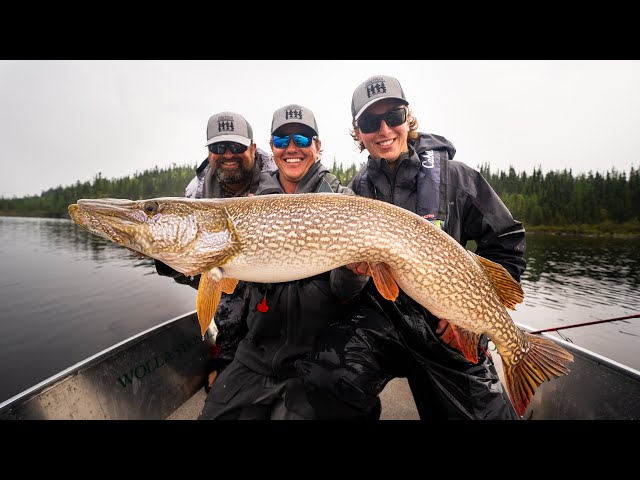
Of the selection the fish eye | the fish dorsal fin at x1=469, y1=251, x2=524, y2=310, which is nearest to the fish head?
the fish eye

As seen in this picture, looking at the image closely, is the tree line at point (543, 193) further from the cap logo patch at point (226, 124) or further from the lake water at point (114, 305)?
the cap logo patch at point (226, 124)

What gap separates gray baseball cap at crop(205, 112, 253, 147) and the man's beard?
301 mm

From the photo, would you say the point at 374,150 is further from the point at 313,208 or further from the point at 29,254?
the point at 29,254

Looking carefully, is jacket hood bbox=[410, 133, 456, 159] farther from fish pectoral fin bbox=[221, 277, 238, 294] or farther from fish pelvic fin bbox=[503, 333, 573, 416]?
fish pectoral fin bbox=[221, 277, 238, 294]

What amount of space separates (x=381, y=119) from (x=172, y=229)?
1.83 meters

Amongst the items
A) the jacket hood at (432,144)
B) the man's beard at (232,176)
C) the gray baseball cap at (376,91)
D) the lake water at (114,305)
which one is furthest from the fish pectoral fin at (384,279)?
the lake water at (114,305)

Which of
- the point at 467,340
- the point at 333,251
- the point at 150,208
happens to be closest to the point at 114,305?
the point at 150,208

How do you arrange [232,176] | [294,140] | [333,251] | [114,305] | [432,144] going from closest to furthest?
1. [333,251]
2. [432,144]
3. [294,140]
4. [232,176]
5. [114,305]

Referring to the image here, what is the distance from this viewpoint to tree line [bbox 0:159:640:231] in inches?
1989

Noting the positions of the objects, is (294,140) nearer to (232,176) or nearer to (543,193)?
(232,176)

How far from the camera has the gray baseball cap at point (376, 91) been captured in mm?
2707

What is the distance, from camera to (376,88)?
2756 millimetres
